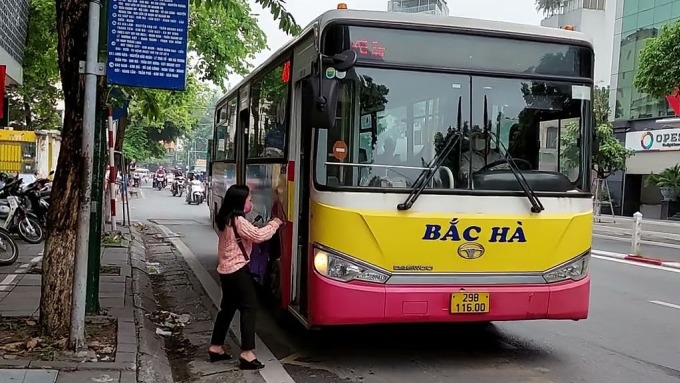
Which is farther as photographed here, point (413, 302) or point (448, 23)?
point (448, 23)

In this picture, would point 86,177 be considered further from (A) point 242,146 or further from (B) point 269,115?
(A) point 242,146

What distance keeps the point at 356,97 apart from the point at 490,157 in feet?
4.15

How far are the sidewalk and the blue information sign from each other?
221cm

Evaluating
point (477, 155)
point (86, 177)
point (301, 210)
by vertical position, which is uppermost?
point (477, 155)

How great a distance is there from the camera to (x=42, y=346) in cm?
585

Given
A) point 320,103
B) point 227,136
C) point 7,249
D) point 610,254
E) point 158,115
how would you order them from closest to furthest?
1. point 320,103
2. point 158,115
3. point 7,249
4. point 227,136
5. point 610,254

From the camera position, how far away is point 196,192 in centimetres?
3469

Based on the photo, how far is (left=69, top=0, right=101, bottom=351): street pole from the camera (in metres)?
5.60

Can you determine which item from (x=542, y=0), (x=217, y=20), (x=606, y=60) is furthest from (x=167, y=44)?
(x=542, y=0)

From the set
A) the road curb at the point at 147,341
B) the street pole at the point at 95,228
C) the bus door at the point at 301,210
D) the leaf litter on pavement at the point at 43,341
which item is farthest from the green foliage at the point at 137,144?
the bus door at the point at 301,210

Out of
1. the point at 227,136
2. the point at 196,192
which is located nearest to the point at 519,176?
the point at 227,136

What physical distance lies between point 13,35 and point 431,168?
1046 cm

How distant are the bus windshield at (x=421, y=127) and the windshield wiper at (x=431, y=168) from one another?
0.03m

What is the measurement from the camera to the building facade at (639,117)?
35.5 metres
